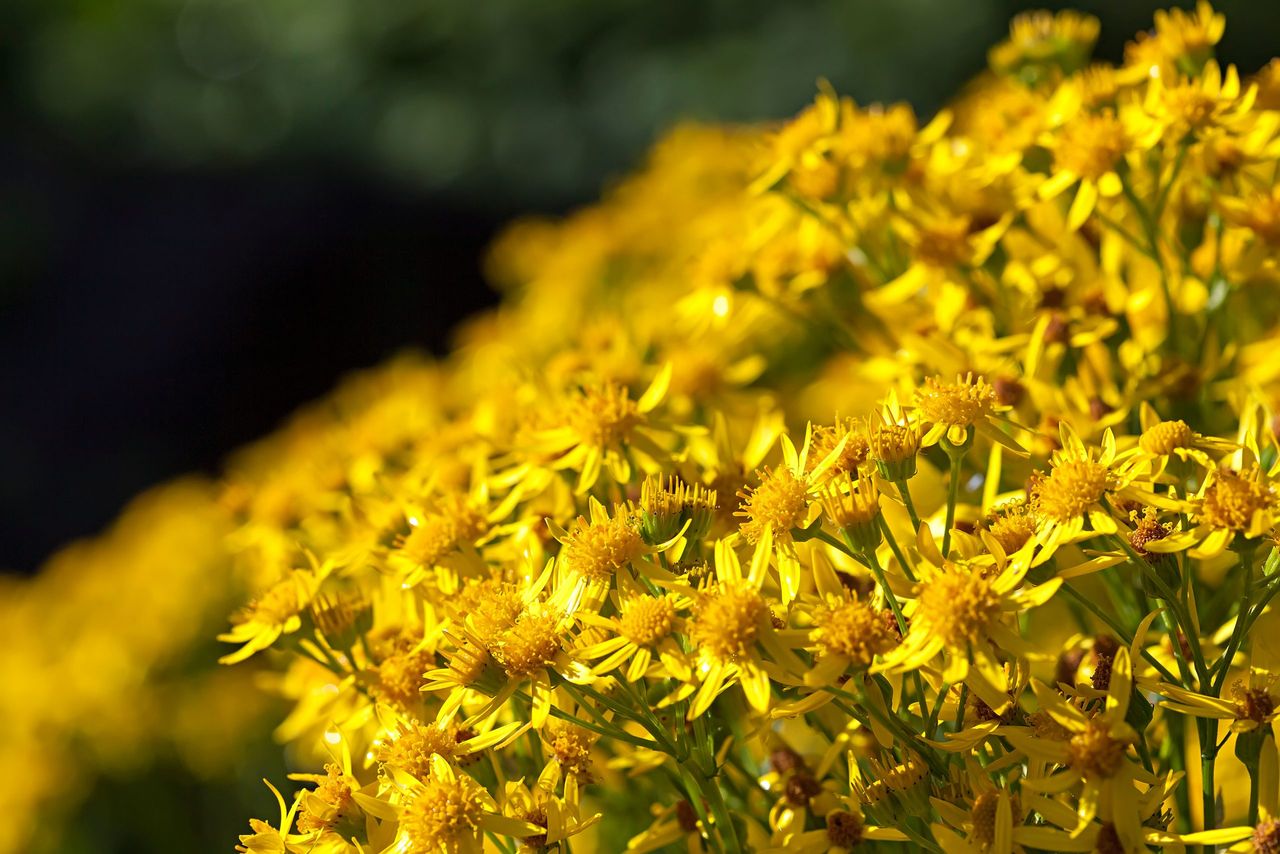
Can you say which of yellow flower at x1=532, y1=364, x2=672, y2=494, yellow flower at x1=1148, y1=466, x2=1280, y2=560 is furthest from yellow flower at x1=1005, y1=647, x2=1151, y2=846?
yellow flower at x1=532, y1=364, x2=672, y2=494

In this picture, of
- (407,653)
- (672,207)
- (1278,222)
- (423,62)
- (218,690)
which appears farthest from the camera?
(423,62)

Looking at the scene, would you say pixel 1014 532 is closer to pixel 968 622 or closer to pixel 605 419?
pixel 968 622

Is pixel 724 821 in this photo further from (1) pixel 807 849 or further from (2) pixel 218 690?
(2) pixel 218 690

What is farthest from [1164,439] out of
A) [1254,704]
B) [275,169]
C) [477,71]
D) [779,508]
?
[275,169]

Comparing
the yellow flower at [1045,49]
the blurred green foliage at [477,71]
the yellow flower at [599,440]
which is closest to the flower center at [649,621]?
the yellow flower at [599,440]

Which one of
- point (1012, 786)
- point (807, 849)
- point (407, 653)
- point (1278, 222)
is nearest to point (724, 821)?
point (807, 849)

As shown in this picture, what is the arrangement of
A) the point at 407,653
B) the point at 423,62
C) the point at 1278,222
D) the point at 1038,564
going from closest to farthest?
1. the point at 1038,564
2. the point at 407,653
3. the point at 1278,222
4. the point at 423,62
